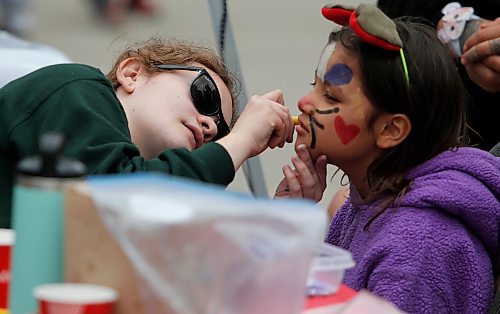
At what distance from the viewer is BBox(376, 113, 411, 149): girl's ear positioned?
199 cm

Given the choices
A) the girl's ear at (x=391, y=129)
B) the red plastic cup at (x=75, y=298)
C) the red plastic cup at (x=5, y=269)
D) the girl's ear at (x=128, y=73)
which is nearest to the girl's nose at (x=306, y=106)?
the girl's ear at (x=391, y=129)

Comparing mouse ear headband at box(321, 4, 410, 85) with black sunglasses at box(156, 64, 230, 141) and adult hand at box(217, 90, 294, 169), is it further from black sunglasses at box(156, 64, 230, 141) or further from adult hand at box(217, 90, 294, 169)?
black sunglasses at box(156, 64, 230, 141)

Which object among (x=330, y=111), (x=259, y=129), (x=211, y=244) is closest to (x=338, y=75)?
(x=330, y=111)

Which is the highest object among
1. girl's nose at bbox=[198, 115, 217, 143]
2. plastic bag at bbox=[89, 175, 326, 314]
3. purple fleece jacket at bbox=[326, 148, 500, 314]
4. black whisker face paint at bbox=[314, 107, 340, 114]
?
plastic bag at bbox=[89, 175, 326, 314]

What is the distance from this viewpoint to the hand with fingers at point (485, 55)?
2217 millimetres

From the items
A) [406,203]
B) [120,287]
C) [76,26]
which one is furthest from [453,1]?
[76,26]

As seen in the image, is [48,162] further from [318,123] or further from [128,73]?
[128,73]

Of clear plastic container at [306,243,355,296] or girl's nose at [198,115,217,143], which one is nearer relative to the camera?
clear plastic container at [306,243,355,296]

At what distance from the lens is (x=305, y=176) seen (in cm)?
209

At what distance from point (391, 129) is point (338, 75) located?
148 mm

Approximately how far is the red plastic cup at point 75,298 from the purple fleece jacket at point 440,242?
798 millimetres

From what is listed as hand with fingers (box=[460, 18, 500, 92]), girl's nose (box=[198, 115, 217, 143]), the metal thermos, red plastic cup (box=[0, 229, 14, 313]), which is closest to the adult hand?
girl's nose (box=[198, 115, 217, 143])

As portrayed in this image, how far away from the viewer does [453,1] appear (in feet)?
8.69

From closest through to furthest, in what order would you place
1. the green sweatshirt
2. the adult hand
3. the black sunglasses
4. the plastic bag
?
the plastic bag, the green sweatshirt, the adult hand, the black sunglasses
